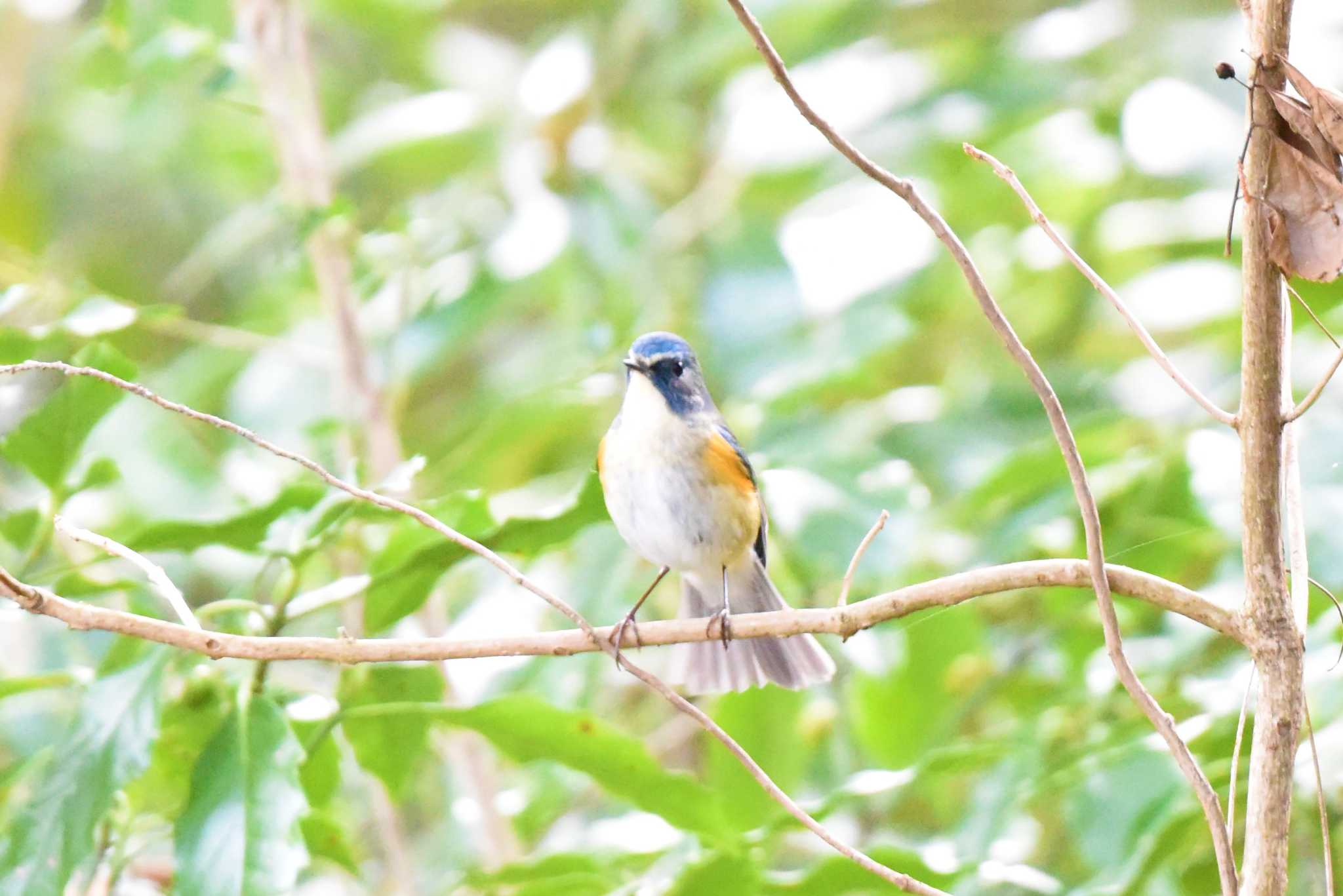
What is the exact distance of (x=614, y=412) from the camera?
4562 mm

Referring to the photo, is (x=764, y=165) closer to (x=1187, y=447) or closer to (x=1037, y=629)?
(x=1037, y=629)

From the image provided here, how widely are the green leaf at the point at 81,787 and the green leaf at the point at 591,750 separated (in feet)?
1.22

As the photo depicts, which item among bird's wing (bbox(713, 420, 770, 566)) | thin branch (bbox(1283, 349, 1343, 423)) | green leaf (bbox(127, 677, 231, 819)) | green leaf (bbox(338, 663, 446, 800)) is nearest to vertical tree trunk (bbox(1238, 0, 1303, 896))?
thin branch (bbox(1283, 349, 1343, 423))

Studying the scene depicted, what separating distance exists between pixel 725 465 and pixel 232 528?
117cm

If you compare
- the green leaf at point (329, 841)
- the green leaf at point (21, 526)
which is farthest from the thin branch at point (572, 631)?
the green leaf at point (329, 841)

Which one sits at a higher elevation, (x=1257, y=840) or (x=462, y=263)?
(x=462, y=263)

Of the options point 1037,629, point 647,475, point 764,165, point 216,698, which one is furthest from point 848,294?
point 216,698

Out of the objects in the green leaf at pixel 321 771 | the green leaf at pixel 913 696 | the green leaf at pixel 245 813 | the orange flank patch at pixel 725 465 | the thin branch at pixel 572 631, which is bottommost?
the green leaf at pixel 245 813

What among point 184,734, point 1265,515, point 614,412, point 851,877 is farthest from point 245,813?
point 614,412

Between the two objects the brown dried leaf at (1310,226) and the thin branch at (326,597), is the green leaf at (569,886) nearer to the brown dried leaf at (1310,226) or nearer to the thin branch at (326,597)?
the thin branch at (326,597)

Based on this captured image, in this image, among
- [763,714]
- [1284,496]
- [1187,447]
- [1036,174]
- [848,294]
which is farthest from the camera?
[1036,174]

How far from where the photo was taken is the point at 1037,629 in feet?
12.9

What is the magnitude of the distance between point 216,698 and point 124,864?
312 mm

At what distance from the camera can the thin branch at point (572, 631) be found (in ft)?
5.24
